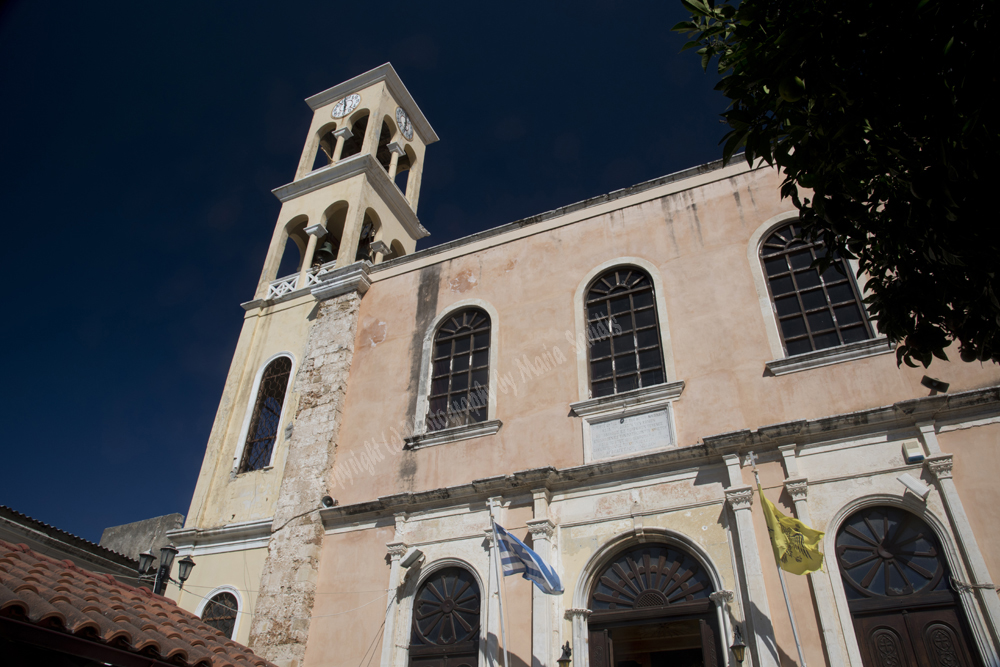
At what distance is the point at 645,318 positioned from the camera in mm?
9742

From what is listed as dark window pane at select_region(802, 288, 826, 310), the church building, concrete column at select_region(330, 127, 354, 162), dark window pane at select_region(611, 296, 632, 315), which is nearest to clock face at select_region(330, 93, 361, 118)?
concrete column at select_region(330, 127, 354, 162)

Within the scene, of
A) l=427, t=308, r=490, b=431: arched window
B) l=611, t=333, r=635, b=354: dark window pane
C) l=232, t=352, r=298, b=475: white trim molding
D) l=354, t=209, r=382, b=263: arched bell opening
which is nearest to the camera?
l=611, t=333, r=635, b=354: dark window pane

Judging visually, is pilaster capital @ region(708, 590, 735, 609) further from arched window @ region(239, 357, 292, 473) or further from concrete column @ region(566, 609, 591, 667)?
arched window @ region(239, 357, 292, 473)

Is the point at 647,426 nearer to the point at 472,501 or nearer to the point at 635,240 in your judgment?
the point at 472,501

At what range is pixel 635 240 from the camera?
34.3ft

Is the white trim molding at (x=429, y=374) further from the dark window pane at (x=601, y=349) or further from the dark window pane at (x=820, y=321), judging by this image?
the dark window pane at (x=820, y=321)

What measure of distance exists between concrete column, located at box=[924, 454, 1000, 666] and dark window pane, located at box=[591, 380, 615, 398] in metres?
3.73

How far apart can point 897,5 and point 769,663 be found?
5.85m

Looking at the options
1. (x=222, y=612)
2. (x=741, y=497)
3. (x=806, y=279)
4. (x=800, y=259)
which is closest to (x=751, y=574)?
(x=741, y=497)

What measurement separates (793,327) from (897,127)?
5404mm

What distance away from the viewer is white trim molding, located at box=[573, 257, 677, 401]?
9.18 m

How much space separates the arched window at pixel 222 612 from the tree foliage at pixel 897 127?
958 centimetres

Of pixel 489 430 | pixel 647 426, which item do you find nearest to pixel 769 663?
pixel 647 426

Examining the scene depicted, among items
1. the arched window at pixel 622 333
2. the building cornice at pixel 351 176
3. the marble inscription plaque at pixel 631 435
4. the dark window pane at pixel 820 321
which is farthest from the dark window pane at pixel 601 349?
the building cornice at pixel 351 176
